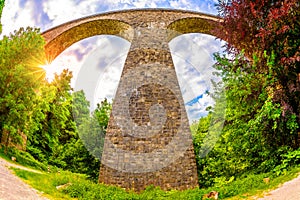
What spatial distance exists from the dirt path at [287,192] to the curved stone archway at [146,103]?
20.6ft

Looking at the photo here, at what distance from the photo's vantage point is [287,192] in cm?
555

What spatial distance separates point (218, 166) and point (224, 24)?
256 inches

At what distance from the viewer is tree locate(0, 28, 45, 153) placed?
10.8 metres

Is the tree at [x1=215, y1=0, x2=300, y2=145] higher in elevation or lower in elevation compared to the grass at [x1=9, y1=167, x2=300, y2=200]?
higher

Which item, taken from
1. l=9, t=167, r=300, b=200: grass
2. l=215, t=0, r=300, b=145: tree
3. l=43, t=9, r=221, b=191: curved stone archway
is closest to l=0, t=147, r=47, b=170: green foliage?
l=43, t=9, r=221, b=191: curved stone archway

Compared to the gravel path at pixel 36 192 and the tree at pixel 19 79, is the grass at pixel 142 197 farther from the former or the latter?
the tree at pixel 19 79

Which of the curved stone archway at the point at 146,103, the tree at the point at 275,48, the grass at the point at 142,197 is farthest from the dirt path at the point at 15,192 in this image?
the curved stone archway at the point at 146,103

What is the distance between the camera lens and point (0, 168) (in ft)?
25.1

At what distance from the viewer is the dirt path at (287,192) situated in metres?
5.22

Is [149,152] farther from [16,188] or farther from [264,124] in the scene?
[16,188]

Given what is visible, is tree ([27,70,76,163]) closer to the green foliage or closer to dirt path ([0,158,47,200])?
the green foliage

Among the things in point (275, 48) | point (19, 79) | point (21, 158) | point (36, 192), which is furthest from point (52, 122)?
point (275, 48)

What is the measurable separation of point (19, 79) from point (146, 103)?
5.06 metres

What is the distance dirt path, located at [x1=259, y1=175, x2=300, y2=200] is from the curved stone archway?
20.6 ft
